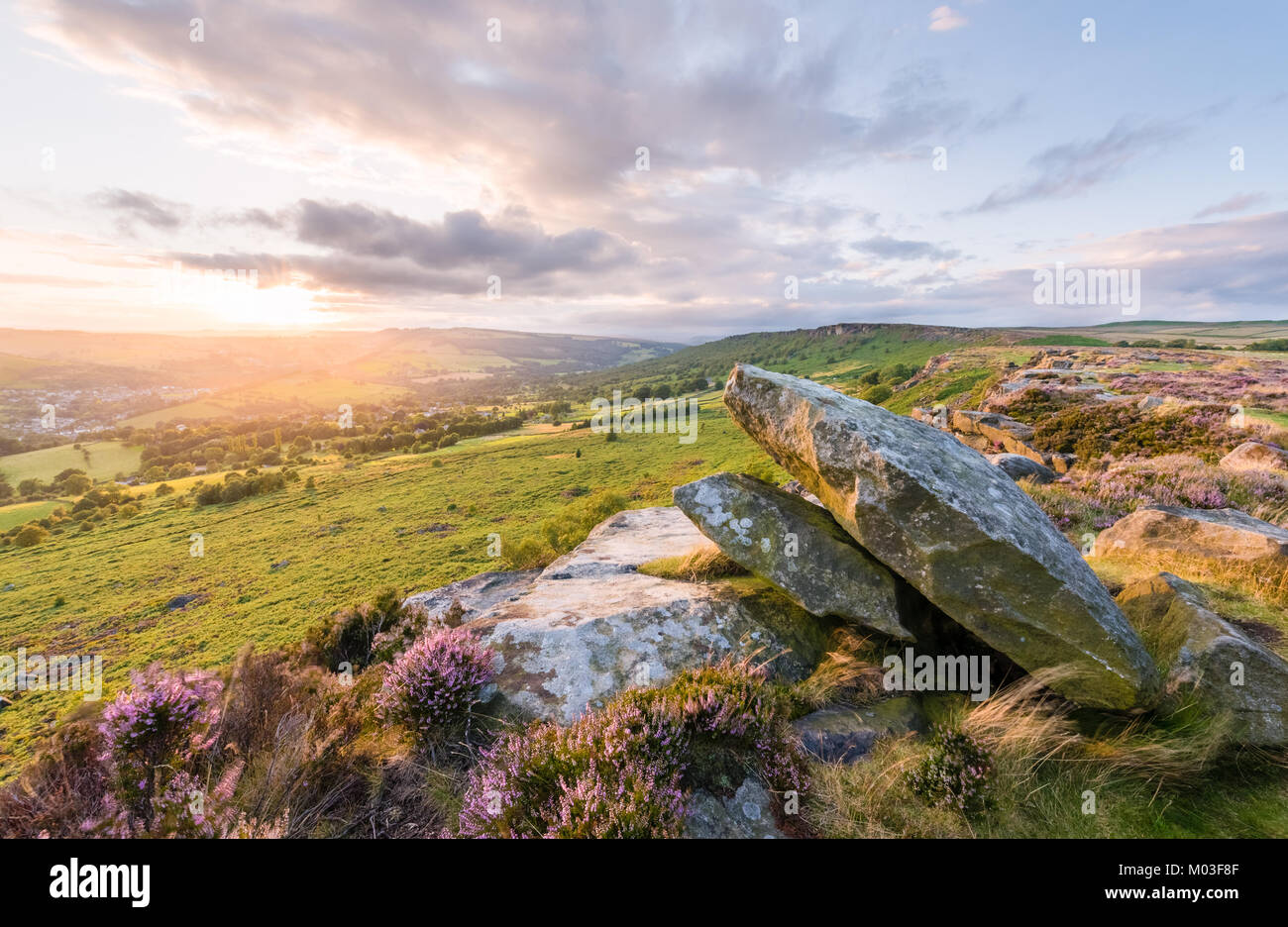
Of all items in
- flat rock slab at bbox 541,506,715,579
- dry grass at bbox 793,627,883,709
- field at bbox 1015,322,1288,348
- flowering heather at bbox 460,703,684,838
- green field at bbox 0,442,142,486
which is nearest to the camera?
flowering heather at bbox 460,703,684,838

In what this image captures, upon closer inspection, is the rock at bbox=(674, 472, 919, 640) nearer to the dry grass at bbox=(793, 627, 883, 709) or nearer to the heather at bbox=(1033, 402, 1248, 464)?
the dry grass at bbox=(793, 627, 883, 709)

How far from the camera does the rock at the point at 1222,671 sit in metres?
5.47

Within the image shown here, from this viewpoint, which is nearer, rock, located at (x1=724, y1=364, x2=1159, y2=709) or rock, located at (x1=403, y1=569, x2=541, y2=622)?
rock, located at (x1=724, y1=364, x2=1159, y2=709)

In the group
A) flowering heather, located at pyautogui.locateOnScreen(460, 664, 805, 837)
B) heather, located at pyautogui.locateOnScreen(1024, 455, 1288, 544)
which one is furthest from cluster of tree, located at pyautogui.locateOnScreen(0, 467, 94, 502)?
heather, located at pyautogui.locateOnScreen(1024, 455, 1288, 544)

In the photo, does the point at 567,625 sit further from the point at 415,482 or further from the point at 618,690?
the point at 415,482

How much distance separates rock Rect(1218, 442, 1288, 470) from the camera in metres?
15.0

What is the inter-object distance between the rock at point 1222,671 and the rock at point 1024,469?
1346 cm

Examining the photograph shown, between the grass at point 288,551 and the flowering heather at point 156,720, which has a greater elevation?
the flowering heather at point 156,720

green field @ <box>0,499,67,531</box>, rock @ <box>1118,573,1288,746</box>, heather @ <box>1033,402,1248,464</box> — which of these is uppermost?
heather @ <box>1033,402,1248,464</box>

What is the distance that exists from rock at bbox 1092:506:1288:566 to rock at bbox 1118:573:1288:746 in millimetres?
3646

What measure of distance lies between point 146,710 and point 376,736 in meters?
2.43

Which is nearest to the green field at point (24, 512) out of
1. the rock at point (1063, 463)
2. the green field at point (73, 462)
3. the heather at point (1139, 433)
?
the green field at point (73, 462)

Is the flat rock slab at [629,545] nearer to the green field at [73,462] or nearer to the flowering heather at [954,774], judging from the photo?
the flowering heather at [954,774]
